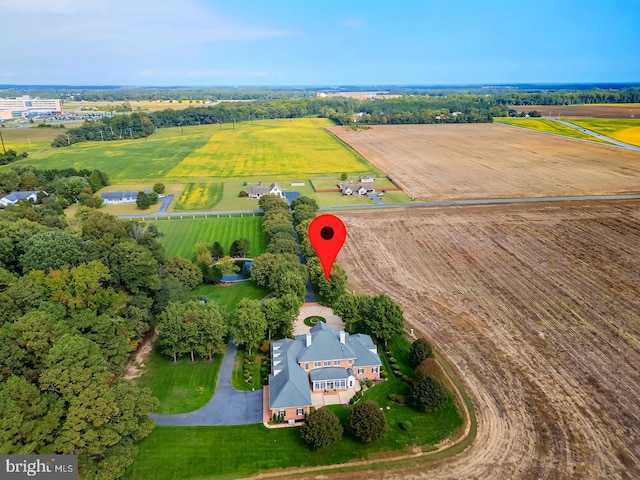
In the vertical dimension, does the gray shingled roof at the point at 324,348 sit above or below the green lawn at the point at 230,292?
above

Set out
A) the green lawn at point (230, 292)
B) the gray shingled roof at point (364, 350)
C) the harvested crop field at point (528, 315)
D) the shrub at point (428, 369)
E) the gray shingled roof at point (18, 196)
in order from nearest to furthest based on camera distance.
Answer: the harvested crop field at point (528, 315) → the shrub at point (428, 369) → the gray shingled roof at point (364, 350) → the green lawn at point (230, 292) → the gray shingled roof at point (18, 196)

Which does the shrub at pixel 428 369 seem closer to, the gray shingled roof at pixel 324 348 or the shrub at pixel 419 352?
the shrub at pixel 419 352

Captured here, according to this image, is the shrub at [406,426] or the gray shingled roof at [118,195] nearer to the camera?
the shrub at [406,426]

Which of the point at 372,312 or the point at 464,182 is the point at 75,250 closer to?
the point at 372,312

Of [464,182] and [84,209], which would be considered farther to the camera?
[464,182]

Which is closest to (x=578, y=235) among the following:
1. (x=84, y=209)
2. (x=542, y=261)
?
(x=542, y=261)

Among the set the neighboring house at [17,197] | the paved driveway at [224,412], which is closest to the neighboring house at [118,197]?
the neighboring house at [17,197]

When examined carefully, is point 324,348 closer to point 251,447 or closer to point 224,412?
point 224,412

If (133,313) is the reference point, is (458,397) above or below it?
below

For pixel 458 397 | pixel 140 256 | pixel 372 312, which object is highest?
pixel 140 256
